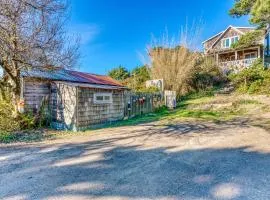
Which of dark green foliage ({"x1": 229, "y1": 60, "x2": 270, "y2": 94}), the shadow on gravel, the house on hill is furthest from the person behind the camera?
the house on hill

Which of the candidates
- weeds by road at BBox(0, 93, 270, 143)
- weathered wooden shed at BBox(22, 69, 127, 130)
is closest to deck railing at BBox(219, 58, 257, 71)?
weeds by road at BBox(0, 93, 270, 143)

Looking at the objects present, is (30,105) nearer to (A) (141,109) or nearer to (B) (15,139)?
(B) (15,139)

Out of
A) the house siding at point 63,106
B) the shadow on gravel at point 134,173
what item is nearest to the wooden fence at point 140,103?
the house siding at point 63,106

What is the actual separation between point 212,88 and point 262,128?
12504mm

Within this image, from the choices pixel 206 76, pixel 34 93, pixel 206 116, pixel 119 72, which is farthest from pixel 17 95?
pixel 119 72

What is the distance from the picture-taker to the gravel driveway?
371 centimetres

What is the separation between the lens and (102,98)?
11852mm

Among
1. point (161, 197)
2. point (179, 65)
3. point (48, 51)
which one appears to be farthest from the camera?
point (179, 65)

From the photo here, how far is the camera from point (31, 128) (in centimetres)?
1020

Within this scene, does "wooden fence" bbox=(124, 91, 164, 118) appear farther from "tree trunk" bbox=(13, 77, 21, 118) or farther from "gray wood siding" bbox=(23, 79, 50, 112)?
"tree trunk" bbox=(13, 77, 21, 118)

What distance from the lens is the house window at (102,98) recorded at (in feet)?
37.4

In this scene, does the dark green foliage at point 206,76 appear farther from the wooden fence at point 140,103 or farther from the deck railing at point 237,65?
the wooden fence at point 140,103

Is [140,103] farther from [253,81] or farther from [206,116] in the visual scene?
[253,81]

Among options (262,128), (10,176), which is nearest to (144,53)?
(262,128)
